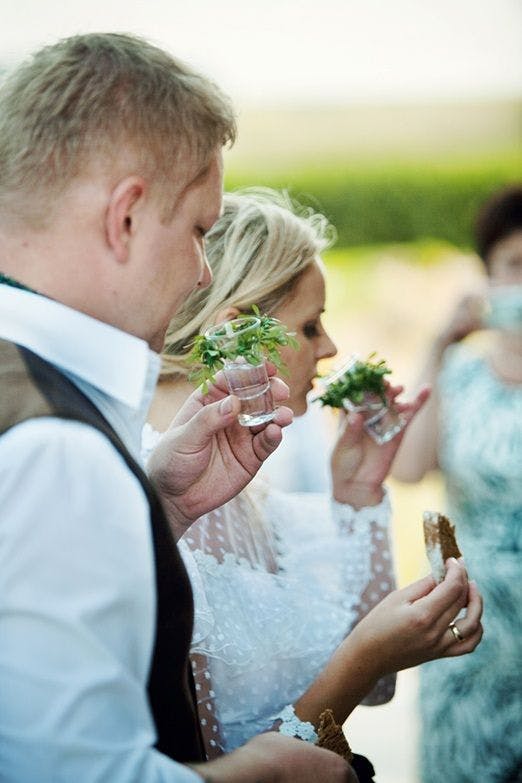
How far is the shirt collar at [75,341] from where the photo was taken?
4.33 ft

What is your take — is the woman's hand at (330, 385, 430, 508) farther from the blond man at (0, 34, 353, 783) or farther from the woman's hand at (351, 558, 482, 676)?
the blond man at (0, 34, 353, 783)

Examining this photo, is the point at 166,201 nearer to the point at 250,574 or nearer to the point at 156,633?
the point at 156,633

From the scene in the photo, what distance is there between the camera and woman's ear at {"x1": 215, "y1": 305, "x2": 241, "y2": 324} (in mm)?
2316

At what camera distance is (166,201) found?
4.54 feet

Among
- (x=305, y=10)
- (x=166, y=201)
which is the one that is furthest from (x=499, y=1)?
(x=166, y=201)

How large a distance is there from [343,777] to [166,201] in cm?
91

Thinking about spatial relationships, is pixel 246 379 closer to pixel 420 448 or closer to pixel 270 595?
pixel 270 595

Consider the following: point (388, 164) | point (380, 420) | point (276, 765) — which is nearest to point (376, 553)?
Result: point (380, 420)

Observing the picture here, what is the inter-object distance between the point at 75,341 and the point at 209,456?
22.1 inches

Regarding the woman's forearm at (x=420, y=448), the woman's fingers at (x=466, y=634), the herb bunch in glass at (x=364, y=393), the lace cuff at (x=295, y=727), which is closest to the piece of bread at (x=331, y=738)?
the lace cuff at (x=295, y=727)

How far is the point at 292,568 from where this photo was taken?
240 centimetres

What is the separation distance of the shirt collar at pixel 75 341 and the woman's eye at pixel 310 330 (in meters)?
1.12

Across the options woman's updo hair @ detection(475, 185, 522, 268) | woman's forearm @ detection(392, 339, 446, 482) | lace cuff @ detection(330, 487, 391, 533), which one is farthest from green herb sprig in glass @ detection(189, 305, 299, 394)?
woman's updo hair @ detection(475, 185, 522, 268)

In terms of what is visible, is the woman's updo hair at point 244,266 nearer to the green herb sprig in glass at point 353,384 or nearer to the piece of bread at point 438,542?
the green herb sprig in glass at point 353,384
